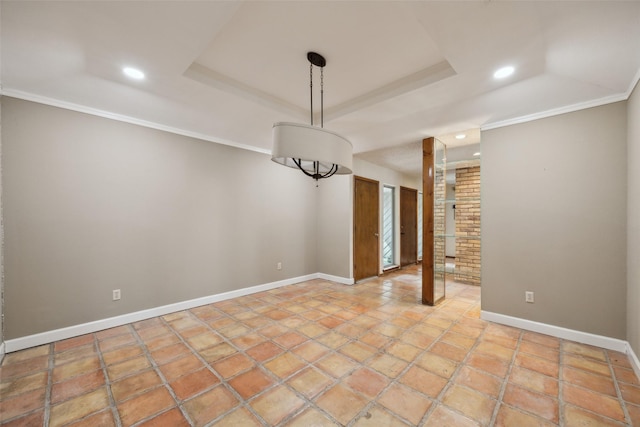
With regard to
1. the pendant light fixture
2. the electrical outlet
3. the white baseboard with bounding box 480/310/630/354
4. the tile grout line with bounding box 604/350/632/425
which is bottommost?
the tile grout line with bounding box 604/350/632/425

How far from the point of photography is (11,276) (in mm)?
2471

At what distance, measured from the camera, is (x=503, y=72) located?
213cm

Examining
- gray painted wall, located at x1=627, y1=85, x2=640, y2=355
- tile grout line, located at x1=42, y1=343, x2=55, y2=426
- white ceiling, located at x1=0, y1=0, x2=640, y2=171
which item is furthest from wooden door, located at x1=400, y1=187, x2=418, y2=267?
tile grout line, located at x1=42, y1=343, x2=55, y2=426

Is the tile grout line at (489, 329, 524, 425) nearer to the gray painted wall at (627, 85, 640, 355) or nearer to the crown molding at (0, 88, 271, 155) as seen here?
the gray painted wall at (627, 85, 640, 355)

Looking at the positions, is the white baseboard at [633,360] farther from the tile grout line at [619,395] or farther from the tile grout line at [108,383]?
the tile grout line at [108,383]

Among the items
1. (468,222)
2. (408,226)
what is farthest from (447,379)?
(408,226)

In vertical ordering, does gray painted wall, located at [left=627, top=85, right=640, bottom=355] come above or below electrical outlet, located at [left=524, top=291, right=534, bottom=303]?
above

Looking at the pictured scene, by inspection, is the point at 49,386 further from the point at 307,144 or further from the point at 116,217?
the point at 307,144

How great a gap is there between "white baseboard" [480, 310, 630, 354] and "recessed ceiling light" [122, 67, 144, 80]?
184 inches

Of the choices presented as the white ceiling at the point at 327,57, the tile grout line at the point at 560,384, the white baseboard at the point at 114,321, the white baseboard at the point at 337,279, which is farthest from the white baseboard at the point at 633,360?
the white baseboard at the point at 114,321

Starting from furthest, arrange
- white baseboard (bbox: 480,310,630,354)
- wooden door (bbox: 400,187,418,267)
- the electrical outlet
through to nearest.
→ wooden door (bbox: 400,187,418,267) → the electrical outlet → white baseboard (bbox: 480,310,630,354)

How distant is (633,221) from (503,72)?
1.87m

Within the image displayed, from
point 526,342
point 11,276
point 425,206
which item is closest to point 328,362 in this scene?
point 526,342

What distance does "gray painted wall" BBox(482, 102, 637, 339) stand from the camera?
99.9 inches
